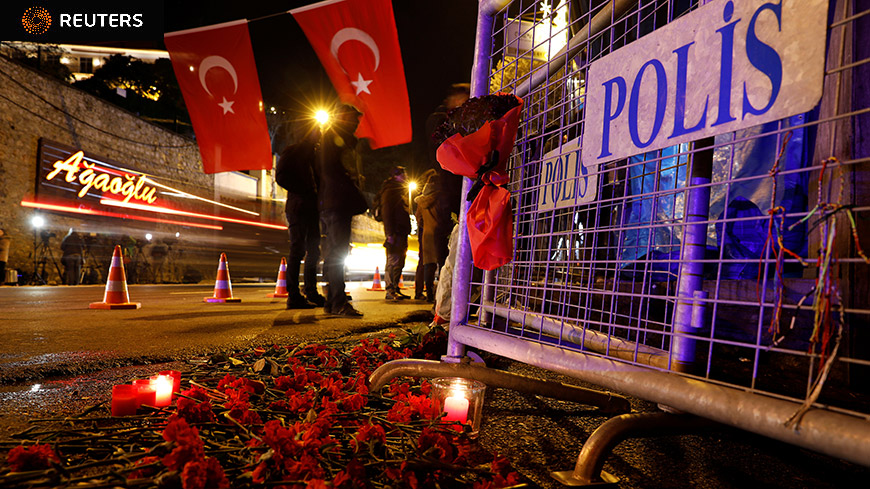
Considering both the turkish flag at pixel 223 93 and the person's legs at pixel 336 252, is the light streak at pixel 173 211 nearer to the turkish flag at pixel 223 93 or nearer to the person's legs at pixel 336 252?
the turkish flag at pixel 223 93

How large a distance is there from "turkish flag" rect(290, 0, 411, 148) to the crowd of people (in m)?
1.33

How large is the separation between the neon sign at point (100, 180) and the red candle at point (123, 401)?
48.8 ft

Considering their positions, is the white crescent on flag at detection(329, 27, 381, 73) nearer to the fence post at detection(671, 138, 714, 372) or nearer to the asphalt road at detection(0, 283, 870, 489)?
the asphalt road at detection(0, 283, 870, 489)

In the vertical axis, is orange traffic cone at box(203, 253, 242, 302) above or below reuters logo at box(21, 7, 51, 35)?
below

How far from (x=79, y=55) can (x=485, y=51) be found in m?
37.7

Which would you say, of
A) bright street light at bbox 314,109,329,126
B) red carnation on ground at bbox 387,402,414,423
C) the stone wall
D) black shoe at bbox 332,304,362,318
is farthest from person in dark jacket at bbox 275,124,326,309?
the stone wall

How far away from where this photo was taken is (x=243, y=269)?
54.5 feet

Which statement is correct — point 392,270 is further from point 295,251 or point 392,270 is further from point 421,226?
point 295,251

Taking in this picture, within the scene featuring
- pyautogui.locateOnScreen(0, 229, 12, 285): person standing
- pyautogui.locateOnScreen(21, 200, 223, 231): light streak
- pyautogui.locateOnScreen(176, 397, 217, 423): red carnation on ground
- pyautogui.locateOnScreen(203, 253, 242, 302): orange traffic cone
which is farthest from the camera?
pyautogui.locateOnScreen(21, 200, 223, 231): light streak

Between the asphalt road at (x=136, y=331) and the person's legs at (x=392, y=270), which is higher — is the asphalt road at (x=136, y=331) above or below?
below

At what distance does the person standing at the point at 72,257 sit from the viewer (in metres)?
12.9

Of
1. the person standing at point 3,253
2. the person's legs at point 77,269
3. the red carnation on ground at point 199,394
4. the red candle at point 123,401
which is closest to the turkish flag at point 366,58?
the red carnation on ground at point 199,394

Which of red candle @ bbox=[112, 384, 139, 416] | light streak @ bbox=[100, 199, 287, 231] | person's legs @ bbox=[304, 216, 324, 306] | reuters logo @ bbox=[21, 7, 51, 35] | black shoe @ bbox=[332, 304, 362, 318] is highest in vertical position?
reuters logo @ bbox=[21, 7, 51, 35]

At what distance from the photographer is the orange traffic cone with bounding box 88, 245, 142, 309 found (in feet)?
17.4
